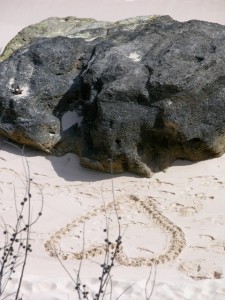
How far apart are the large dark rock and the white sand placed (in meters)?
0.15

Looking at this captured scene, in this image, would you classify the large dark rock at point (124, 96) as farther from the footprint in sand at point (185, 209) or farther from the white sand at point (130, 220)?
the footprint in sand at point (185, 209)

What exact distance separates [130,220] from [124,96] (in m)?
1.20

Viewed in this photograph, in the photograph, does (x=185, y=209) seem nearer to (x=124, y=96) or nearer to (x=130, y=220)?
(x=130, y=220)

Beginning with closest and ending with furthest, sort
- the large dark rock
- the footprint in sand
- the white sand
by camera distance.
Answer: the white sand, the footprint in sand, the large dark rock

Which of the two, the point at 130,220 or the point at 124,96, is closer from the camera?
the point at 130,220

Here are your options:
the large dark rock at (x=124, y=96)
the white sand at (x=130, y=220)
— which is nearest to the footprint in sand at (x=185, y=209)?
the white sand at (x=130, y=220)

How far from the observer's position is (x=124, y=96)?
720cm

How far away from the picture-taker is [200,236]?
254 inches

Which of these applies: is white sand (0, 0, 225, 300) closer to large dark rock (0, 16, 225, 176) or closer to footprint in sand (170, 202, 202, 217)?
footprint in sand (170, 202, 202, 217)

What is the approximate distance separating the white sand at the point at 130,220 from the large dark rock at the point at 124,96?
152mm

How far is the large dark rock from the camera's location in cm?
712

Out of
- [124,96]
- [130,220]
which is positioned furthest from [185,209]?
[124,96]

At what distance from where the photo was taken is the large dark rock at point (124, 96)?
7121 millimetres

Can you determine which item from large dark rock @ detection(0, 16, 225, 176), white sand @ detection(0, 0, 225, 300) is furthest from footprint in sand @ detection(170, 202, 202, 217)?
large dark rock @ detection(0, 16, 225, 176)
